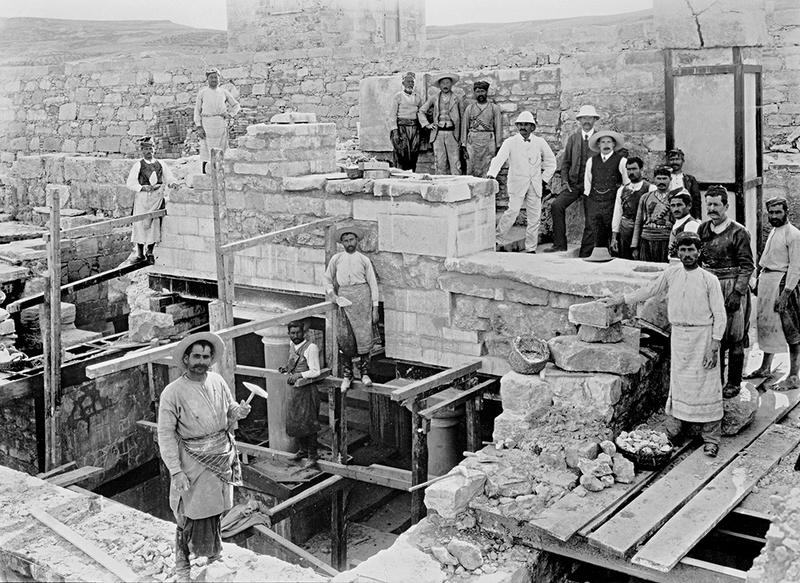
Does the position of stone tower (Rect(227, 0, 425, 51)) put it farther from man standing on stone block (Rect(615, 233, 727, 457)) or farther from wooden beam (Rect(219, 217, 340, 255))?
man standing on stone block (Rect(615, 233, 727, 457))

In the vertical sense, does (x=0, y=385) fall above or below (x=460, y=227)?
below

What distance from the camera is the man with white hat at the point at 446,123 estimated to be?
12.4m

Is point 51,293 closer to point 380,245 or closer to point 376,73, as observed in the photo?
point 380,245

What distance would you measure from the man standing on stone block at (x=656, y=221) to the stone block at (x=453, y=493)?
3839mm

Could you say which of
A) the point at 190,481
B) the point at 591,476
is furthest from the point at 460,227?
the point at 190,481

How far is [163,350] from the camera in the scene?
7969 millimetres

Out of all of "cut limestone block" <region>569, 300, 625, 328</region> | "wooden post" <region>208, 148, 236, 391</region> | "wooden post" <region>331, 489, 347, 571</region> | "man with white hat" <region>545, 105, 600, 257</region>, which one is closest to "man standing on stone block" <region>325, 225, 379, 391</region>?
"wooden post" <region>208, 148, 236, 391</region>

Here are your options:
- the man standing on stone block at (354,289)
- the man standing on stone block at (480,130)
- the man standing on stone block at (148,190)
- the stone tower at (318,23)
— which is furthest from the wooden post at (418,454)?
Result: the stone tower at (318,23)

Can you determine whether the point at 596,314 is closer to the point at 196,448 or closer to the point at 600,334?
the point at 600,334

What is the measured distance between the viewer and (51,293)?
32.3 ft

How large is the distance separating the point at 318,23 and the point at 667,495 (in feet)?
50.0

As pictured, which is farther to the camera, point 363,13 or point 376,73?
point 363,13

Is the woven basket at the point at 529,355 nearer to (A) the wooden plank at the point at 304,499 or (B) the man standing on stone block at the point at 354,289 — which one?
(B) the man standing on stone block at the point at 354,289

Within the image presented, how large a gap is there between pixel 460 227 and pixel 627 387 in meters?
2.91
